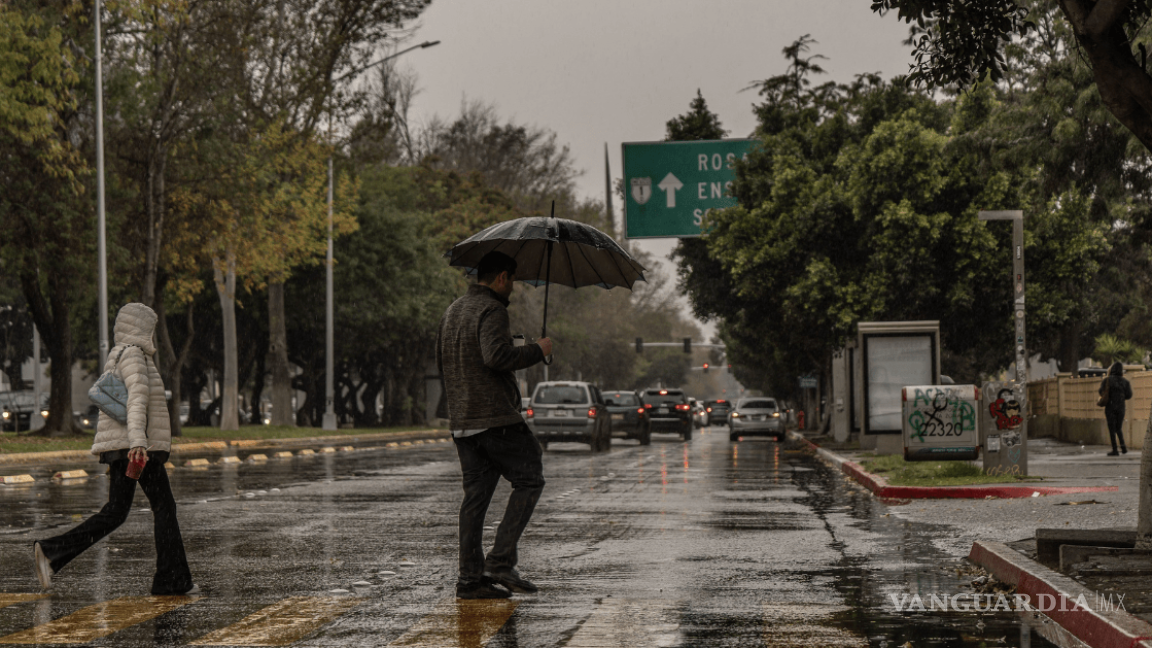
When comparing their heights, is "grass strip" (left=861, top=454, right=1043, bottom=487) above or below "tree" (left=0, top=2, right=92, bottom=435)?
below

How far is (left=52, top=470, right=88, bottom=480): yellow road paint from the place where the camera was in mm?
19859

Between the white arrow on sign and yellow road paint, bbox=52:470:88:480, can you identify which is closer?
yellow road paint, bbox=52:470:88:480

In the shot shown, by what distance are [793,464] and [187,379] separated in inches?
1511

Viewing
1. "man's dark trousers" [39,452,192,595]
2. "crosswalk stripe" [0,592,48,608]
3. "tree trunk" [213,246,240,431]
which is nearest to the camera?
"crosswalk stripe" [0,592,48,608]

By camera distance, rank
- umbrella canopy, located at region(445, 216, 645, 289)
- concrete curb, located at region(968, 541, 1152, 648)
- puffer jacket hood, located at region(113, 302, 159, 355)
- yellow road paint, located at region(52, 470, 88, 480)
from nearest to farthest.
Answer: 1. concrete curb, located at region(968, 541, 1152, 648)
2. puffer jacket hood, located at region(113, 302, 159, 355)
3. umbrella canopy, located at region(445, 216, 645, 289)
4. yellow road paint, located at region(52, 470, 88, 480)

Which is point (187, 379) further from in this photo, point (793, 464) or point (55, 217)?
point (793, 464)

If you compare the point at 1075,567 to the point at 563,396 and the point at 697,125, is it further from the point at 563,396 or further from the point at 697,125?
the point at 697,125

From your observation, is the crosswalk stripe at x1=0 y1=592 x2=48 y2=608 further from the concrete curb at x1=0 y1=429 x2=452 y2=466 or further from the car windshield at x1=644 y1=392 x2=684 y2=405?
the car windshield at x1=644 y1=392 x2=684 y2=405

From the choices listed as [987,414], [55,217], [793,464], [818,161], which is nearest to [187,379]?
[55,217]

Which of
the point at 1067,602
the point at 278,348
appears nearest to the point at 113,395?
the point at 1067,602

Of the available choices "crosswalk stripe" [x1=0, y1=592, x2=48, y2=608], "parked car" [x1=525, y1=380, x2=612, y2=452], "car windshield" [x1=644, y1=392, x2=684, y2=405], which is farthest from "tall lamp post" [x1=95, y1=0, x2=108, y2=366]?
"crosswalk stripe" [x1=0, y1=592, x2=48, y2=608]

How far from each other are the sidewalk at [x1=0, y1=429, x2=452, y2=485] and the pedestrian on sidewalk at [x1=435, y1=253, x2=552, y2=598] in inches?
522

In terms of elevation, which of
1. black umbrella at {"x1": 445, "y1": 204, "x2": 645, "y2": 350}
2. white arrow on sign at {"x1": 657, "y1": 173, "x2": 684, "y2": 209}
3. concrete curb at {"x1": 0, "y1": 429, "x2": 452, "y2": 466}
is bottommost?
concrete curb at {"x1": 0, "y1": 429, "x2": 452, "y2": 466}

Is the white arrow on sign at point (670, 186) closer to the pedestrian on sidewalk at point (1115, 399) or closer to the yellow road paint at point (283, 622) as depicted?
the pedestrian on sidewalk at point (1115, 399)
